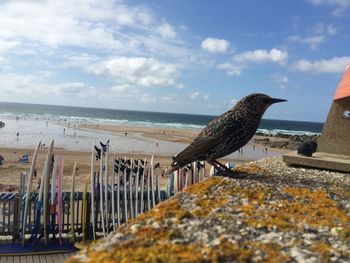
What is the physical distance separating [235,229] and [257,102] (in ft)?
10.4

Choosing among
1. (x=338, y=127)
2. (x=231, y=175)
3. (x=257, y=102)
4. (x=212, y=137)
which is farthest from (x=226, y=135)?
(x=338, y=127)

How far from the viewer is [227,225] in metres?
3.10

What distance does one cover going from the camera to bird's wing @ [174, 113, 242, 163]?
560cm

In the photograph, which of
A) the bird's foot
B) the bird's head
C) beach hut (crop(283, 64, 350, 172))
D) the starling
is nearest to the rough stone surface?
the bird's foot

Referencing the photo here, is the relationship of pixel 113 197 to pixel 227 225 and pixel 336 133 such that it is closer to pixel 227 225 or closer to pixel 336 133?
pixel 336 133

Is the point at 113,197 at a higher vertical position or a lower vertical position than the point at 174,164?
lower

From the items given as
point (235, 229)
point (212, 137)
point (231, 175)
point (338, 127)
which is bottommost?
point (235, 229)

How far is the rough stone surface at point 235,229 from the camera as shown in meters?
2.51

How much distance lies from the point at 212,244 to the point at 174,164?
319 cm

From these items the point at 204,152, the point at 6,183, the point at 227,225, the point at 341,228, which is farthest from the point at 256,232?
the point at 6,183

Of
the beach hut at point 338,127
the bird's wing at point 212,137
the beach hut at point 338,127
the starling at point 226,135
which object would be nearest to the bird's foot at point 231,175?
the starling at point 226,135

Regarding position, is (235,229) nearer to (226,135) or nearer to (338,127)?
(226,135)

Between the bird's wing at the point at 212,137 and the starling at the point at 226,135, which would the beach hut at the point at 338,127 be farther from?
the bird's wing at the point at 212,137

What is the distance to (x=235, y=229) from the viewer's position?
301 cm
